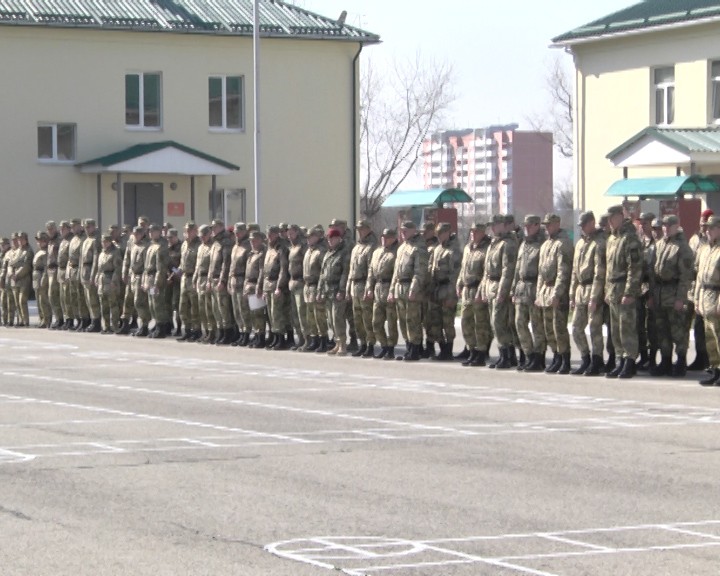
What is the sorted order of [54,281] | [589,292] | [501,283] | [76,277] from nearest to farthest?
[589,292]
[501,283]
[76,277]
[54,281]

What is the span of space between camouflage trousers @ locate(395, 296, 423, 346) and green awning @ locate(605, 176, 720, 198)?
14.0 metres

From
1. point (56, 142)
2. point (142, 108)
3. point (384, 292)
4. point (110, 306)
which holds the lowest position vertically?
point (110, 306)

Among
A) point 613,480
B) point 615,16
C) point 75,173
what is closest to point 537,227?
point 613,480

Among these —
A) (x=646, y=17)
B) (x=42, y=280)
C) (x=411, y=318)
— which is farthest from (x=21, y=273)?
(x=646, y=17)

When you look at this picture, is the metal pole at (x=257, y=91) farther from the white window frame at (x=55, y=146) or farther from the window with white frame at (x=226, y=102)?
the window with white frame at (x=226, y=102)

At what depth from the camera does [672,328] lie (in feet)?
66.3

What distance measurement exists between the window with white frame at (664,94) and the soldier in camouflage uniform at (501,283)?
21.7m

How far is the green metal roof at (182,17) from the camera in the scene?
1829 inches

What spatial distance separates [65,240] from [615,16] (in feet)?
60.9

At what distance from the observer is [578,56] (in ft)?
150

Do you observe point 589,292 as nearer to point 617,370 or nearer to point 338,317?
point 617,370

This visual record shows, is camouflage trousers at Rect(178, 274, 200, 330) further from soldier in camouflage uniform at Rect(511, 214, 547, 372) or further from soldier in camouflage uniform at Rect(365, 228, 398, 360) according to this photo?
soldier in camouflage uniform at Rect(511, 214, 547, 372)

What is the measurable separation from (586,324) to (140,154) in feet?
93.0

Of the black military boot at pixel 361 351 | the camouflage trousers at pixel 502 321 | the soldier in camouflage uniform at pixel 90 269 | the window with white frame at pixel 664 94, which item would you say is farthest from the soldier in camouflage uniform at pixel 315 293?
the window with white frame at pixel 664 94
